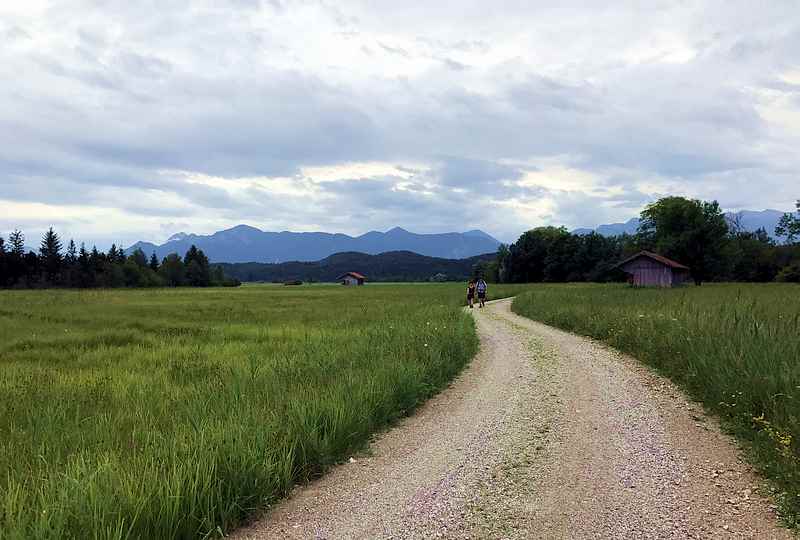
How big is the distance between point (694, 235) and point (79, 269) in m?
121

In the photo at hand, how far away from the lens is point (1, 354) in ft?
45.0

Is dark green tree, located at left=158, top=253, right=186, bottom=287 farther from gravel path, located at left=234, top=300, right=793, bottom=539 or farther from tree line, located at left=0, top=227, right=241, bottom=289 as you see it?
gravel path, located at left=234, top=300, right=793, bottom=539

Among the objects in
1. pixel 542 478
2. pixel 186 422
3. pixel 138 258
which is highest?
pixel 138 258

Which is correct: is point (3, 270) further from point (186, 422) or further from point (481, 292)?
point (186, 422)

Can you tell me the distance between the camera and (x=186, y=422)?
6.02 metres

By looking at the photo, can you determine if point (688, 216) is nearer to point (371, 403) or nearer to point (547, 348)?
point (547, 348)

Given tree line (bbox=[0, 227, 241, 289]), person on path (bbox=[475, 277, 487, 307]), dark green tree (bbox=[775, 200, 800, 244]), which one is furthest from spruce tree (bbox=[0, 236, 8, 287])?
dark green tree (bbox=[775, 200, 800, 244])

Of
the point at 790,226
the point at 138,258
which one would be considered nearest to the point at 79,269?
the point at 138,258

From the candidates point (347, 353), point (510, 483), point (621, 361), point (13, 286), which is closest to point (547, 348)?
point (621, 361)

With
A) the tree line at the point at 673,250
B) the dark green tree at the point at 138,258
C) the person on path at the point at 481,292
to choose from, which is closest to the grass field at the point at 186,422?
the person on path at the point at 481,292

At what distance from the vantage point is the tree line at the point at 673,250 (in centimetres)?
6988

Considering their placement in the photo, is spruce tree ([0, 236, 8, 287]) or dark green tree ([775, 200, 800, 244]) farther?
spruce tree ([0, 236, 8, 287])

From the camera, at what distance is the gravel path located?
4035mm

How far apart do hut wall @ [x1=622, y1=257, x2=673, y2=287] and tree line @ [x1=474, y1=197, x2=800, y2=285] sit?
863 centimetres
